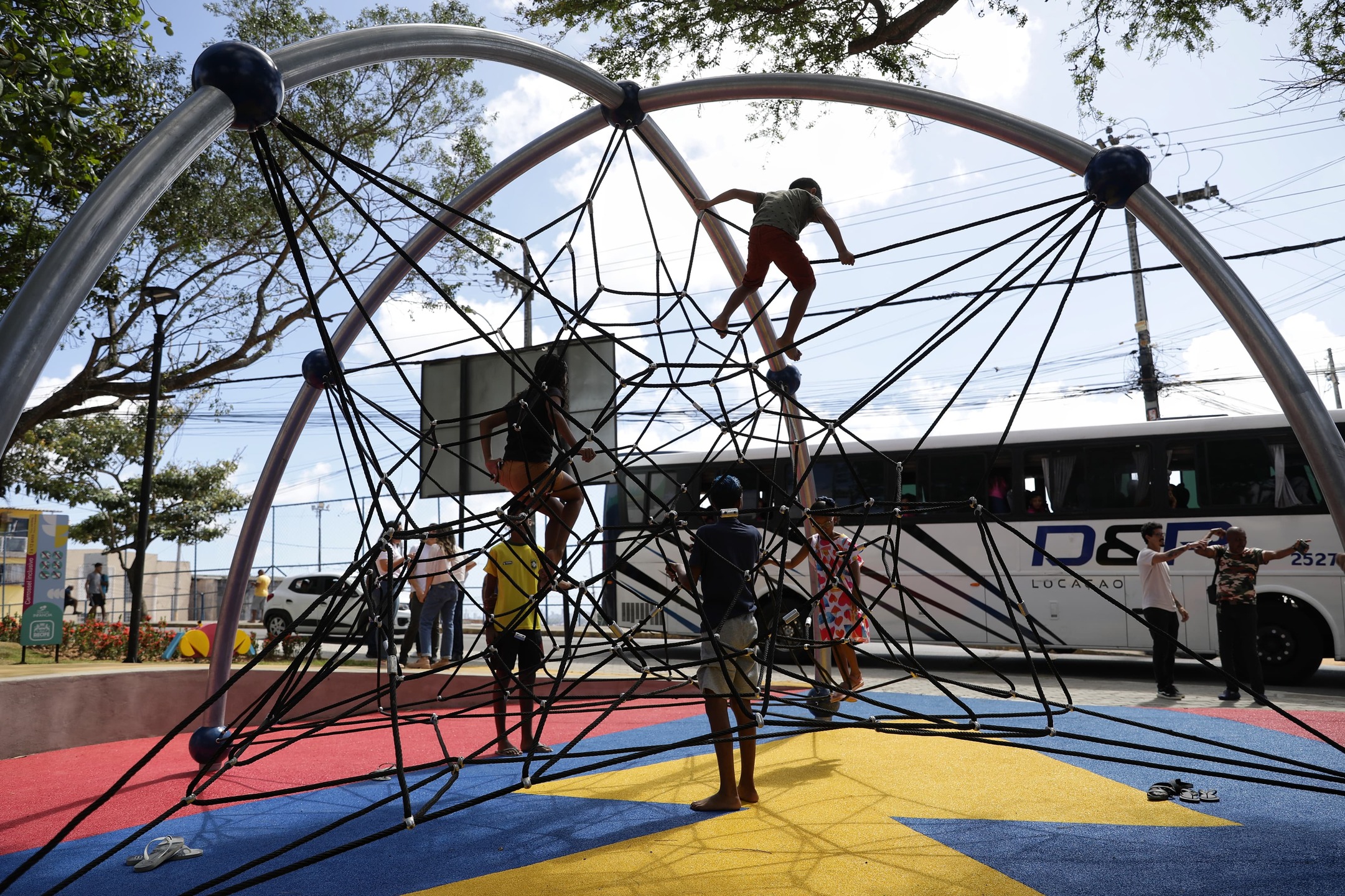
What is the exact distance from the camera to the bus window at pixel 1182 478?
34.7ft

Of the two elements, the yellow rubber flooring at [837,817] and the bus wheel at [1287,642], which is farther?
the bus wheel at [1287,642]

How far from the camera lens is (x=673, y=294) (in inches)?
218

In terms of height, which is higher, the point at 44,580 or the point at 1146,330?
the point at 1146,330

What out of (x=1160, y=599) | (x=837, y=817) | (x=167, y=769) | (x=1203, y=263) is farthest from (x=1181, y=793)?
(x=167, y=769)

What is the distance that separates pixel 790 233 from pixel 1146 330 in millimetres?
14359

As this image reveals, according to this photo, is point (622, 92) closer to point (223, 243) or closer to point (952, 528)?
point (952, 528)

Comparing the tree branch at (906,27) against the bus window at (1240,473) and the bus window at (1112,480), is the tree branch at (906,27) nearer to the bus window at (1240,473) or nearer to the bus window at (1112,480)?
the bus window at (1112,480)

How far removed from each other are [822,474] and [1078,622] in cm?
368

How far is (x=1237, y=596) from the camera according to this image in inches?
309

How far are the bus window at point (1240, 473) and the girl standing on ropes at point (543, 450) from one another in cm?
831

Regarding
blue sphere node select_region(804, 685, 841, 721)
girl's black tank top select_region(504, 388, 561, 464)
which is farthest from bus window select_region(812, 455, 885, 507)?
girl's black tank top select_region(504, 388, 561, 464)

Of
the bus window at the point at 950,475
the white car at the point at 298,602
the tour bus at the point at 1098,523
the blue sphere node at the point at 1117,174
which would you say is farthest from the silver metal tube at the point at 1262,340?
the white car at the point at 298,602

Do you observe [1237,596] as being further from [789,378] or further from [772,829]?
[772,829]

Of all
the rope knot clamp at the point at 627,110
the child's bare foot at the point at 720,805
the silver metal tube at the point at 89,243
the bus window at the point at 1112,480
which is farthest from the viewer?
the bus window at the point at 1112,480
